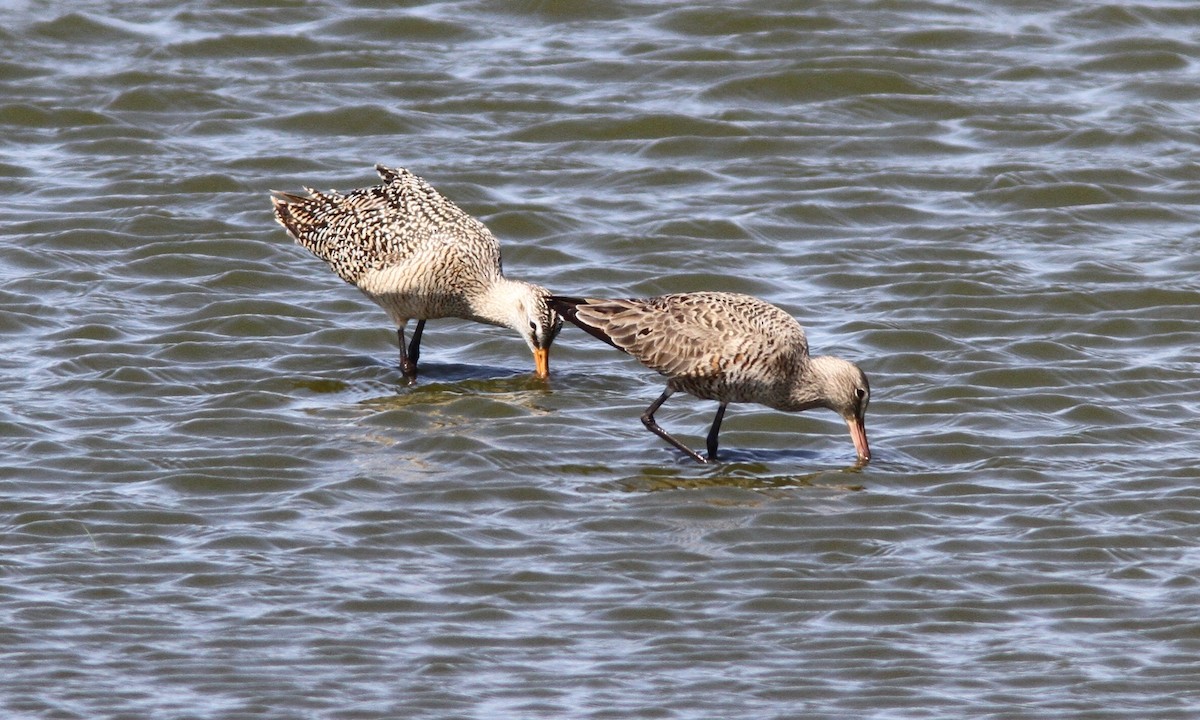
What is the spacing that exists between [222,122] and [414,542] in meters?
6.75

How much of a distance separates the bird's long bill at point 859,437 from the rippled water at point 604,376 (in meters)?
0.09

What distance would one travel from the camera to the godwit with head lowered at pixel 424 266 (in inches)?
412

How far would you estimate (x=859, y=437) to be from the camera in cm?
930

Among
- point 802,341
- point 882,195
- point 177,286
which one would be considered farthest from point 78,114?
point 802,341

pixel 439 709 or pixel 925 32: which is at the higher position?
pixel 925 32

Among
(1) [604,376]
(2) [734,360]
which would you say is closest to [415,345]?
(1) [604,376]

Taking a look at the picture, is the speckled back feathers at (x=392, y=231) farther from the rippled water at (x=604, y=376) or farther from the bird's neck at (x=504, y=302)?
the rippled water at (x=604, y=376)

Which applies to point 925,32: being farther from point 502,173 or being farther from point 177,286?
point 177,286

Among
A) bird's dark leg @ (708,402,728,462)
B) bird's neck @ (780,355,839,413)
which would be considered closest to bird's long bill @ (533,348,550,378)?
bird's dark leg @ (708,402,728,462)

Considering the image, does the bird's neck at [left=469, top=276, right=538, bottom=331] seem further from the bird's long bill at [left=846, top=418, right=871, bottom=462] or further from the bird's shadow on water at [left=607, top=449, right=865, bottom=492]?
the bird's long bill at [left=846, top=418, right=871, bottom=462]

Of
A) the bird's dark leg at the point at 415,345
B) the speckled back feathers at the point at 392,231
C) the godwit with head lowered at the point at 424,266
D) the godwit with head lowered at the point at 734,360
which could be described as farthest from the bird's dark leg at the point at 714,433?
the bird's dark leg at the point at 415,345

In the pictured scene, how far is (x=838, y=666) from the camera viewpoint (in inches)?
279

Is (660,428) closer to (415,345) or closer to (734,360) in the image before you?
(734,360)

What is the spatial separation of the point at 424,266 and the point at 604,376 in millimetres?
1079
